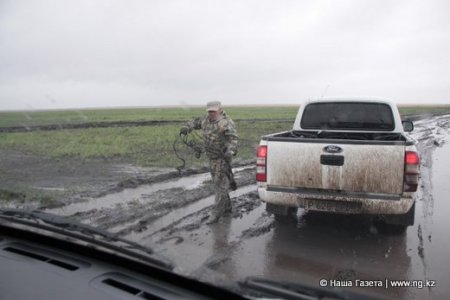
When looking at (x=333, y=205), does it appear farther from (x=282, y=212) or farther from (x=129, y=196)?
(x=129, y=196)

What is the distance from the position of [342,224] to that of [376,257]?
1.42 meters

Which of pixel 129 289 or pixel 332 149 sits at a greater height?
pixel 332 149

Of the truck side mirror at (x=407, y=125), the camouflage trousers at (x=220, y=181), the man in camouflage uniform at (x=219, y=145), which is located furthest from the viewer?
the truck side mirror at (x=407, y=125)

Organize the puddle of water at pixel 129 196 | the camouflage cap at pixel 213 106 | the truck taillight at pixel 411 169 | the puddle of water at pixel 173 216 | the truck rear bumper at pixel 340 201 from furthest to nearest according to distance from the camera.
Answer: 1. the puddle of water at pixel 129 196
2. the camouflage cap at pixel 213 106
3. the puddle of water at pixel 173 216
4. the truck rear bumper at pixel 340 201
5. the truck taillight at pixel 411 169

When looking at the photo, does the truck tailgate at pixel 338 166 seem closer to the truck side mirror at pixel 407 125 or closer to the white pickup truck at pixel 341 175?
the white pickup truck at pixel 341 175

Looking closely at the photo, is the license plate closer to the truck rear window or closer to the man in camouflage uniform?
the man in camouflage uniform

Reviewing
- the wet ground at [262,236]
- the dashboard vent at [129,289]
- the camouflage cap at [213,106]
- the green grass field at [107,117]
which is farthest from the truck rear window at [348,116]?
the green grass field at [107,117]

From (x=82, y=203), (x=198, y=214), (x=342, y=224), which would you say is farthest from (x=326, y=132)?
(x=82, y=203)

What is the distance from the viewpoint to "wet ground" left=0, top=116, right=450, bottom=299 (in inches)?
179

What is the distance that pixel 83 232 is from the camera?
100 inches

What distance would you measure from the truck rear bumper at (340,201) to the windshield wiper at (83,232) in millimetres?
3388

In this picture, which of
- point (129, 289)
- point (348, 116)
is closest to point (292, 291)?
point (129, 289)

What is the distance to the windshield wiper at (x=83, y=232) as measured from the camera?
2.27 meters

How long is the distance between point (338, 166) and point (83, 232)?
11.6 feet
